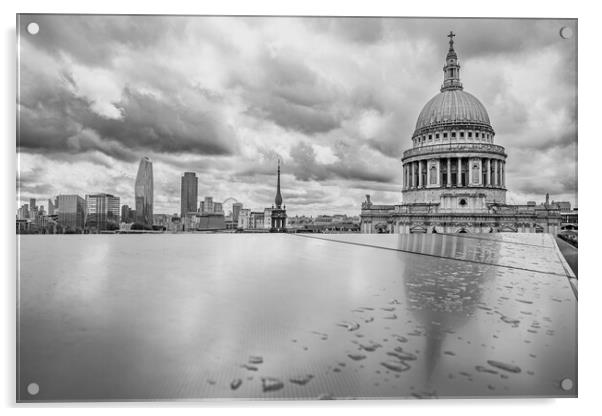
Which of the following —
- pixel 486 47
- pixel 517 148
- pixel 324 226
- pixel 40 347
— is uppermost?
pixel 486 47

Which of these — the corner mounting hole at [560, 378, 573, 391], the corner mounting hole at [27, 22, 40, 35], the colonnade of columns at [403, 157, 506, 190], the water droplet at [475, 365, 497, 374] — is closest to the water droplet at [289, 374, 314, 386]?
the water droplet at [475, 365, 497, 374]

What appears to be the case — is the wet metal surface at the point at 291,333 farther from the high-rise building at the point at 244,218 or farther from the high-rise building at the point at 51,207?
the high-rise building at the point at 244,218

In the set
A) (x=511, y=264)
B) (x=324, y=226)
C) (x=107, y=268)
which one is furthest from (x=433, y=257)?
(x=107, y=268)

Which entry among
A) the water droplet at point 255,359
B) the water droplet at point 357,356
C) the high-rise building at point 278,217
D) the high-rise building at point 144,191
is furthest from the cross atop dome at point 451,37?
the water droplet at point 255,359

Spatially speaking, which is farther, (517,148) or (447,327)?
(517,148)

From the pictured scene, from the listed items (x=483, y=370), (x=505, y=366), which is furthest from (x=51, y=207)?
(x=505, y=366)

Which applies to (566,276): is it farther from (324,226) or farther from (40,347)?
(40,347)
